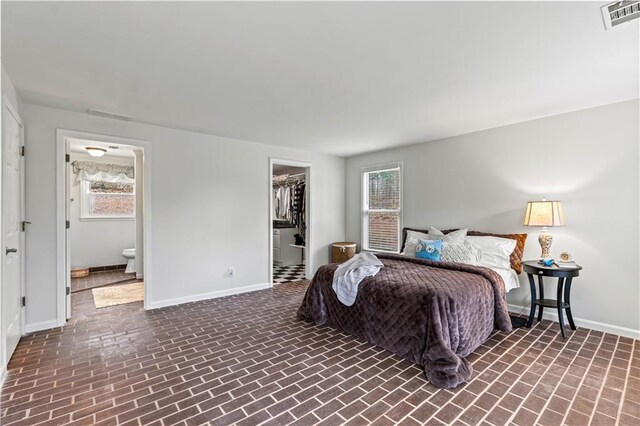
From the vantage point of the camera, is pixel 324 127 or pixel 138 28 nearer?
pixel 138 28

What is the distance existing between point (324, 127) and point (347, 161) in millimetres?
2234

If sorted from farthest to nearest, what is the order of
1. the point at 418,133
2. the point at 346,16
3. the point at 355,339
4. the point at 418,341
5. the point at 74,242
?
the point at 74,242 < the point at 418,133 < the point at 355,339 < the point at 418,341 < the point at 346,16

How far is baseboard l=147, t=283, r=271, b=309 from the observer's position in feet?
13.4

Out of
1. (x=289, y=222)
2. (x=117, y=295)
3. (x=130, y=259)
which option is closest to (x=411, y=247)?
(x=289, y=222)

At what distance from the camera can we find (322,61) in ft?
7.62

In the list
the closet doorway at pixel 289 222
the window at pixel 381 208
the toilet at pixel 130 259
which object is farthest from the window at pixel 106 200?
the window at pixel 381 208

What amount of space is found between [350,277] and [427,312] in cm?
91

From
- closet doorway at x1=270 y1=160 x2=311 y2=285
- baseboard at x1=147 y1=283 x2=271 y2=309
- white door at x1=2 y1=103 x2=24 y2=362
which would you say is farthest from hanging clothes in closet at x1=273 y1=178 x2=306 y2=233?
white door at x1=2 y1=103 x2=24 y2=362

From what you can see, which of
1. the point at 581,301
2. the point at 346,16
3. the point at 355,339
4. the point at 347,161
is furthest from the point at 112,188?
the point at 581,301

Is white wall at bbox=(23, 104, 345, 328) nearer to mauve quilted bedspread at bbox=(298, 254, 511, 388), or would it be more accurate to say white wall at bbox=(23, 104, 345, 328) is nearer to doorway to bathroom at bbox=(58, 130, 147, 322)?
doorway to bathroom at bbox=(58, 130, 147, 322)

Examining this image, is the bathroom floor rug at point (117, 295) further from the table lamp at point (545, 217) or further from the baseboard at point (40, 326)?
the table lamp at point (545, 217)

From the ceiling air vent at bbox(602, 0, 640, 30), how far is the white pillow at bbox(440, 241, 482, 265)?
2.46m

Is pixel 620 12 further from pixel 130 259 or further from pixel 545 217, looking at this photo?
pixel 130 259

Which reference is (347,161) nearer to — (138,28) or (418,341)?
(418,341)
